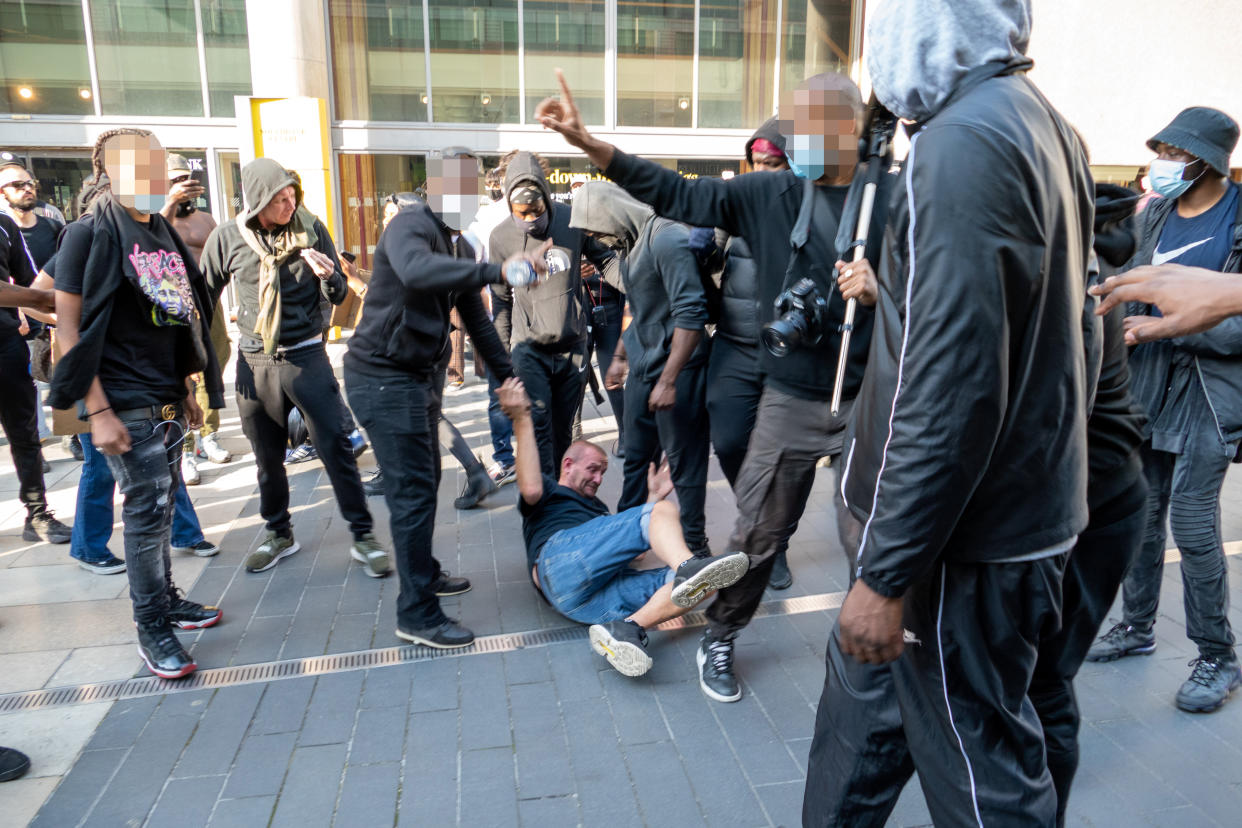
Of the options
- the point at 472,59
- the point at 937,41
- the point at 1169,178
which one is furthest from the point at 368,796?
the point at 472,59

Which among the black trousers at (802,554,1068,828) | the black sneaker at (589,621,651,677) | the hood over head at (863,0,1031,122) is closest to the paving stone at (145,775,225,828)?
the black sneaker at (589,621,651,677)

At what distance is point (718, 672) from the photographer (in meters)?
3.39

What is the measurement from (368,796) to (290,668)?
102 centimetres

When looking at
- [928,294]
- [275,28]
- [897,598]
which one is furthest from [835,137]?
[275,28]

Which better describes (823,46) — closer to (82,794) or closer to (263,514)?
(263,514)

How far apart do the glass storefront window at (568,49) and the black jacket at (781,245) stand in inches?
429

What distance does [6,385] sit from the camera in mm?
5004

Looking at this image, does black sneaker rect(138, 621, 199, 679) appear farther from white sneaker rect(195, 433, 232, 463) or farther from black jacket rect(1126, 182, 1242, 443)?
black jacket rect(1126, 182, 1242, 443)

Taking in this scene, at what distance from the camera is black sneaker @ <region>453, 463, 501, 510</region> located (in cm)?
564

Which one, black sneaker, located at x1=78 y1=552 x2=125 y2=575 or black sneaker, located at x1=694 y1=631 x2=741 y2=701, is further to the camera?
black sneaker, located at x1=78 y1=552 x2=125 y2=575

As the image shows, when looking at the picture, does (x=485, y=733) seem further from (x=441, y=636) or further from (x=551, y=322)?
(x=551, y=322)

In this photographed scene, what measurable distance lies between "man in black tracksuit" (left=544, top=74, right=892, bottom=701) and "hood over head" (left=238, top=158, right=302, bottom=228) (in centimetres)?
233

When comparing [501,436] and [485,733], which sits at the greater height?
[501,436]

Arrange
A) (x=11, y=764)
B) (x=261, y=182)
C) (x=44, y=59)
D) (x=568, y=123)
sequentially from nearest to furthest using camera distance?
(x=568, y=123), (x=11, y=764), (x=261, y=182), (x=44, y=59)
